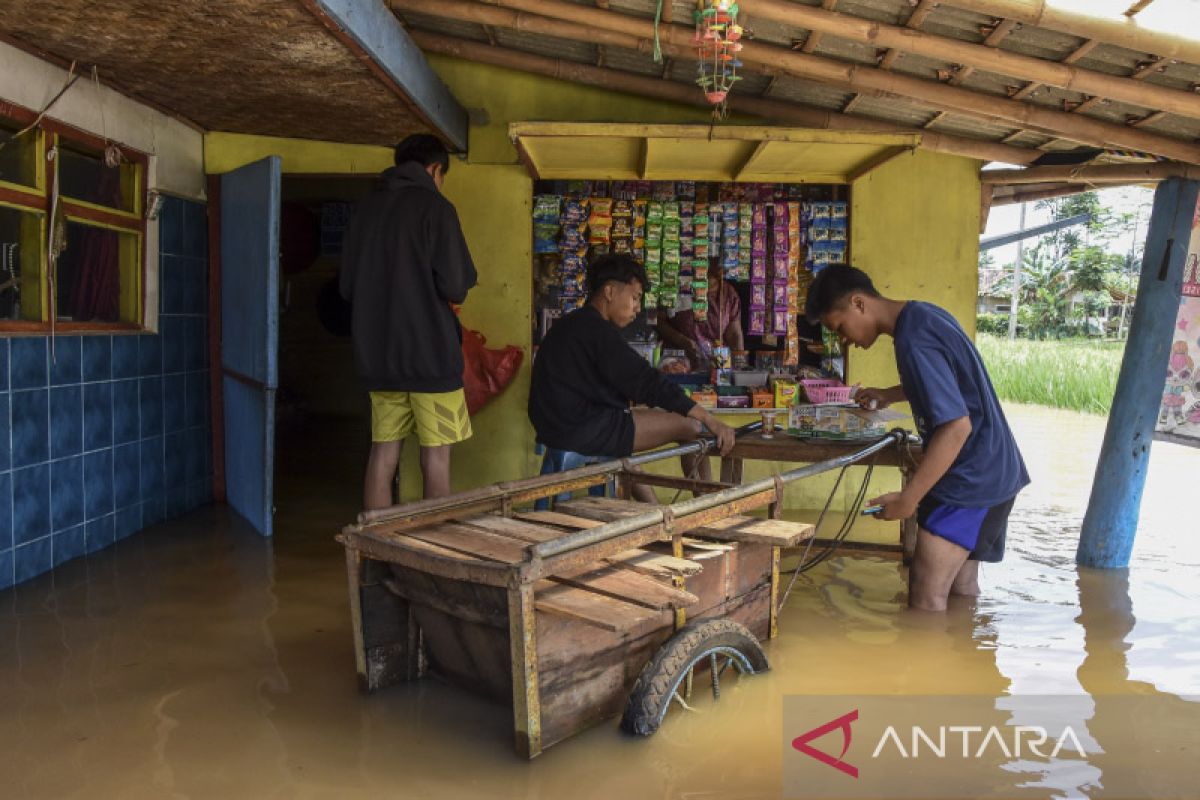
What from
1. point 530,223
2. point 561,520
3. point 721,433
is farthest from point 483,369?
point 561,520

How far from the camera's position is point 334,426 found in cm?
1035

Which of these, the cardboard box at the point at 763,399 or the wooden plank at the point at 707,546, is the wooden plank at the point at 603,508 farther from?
the cardboard box at the point at 763,399

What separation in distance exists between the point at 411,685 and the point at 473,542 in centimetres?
59

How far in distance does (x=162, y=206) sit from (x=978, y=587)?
4.86 m

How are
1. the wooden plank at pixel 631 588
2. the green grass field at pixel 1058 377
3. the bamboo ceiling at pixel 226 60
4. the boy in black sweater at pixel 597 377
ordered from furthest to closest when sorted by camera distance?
the green grass field at pixel 1058 377 < the boy in black sweater at pixel 597 377 < the bamboo ceiling at pixel 226 60 < the wooden plank at pixel 631 588

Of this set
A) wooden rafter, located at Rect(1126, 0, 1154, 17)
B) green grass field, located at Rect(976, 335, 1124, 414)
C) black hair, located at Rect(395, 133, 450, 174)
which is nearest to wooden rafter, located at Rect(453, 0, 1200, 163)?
black hair, located at Rect(395, 133, 450, 174)

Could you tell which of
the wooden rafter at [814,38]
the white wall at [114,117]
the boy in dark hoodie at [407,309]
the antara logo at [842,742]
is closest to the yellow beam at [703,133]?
the wooden rafter at [814,38]

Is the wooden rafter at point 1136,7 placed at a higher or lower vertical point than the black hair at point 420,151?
higher

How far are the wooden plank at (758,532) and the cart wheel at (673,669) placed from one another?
0.36 metres

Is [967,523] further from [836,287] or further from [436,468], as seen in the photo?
[436,468]

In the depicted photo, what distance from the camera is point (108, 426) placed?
5078mm

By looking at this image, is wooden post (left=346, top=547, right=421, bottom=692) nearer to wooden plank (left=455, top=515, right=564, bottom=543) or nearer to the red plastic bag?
wooden plank (left=455, top=515, right=564, bottom=543)

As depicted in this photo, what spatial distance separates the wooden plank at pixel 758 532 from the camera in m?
3.36

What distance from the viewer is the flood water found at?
2.64 metres
